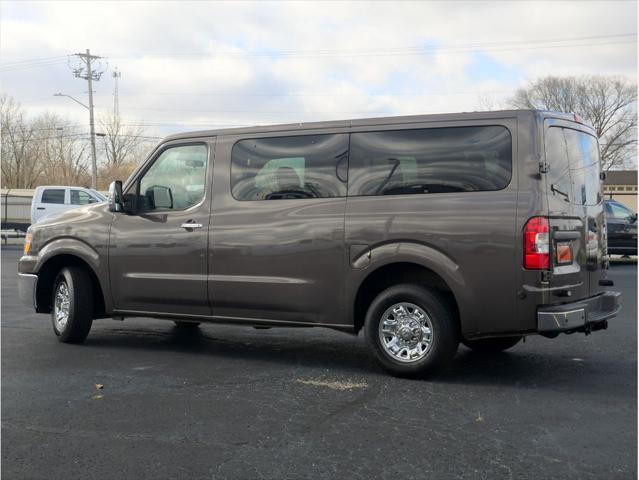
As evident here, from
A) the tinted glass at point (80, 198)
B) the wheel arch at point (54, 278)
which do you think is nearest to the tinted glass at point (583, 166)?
the wheel arch at point (54, 278)

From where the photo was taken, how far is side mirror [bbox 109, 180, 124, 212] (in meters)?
7.28

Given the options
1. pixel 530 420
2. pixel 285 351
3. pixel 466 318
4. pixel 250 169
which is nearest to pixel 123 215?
pixel 250 169

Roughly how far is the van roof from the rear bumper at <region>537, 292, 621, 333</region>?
1.54m

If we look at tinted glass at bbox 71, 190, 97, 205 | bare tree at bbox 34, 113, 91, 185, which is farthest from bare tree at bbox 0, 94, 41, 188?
tinted glass at bbox 71, 190, 97, 205

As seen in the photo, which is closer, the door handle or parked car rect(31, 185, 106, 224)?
the door handle

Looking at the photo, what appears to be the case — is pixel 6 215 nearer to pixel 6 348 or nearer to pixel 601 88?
pixel 6 348

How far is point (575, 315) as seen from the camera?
5668mm

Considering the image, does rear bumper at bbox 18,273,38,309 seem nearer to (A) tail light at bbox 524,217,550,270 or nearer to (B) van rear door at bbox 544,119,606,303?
(A) tail light at bbox 524,217,550,270

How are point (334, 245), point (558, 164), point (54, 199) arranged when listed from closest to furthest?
point (558, 164) < point (334, 245) < point (54, 199)

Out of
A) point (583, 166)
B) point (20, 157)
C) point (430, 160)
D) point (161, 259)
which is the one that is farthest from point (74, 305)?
point (20, 157)

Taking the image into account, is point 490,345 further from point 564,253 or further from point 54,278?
point 54,278

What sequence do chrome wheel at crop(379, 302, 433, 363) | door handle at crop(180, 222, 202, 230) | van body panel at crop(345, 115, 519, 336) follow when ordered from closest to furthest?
van body panel at crop(345, 115, 519, 336) → chrome wheel at crop(379, 302, 433, 363) → door handle at crop(180, 222, 202, 230)

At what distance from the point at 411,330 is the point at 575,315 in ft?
4.21

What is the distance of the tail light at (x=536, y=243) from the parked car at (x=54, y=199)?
68.0 ft
